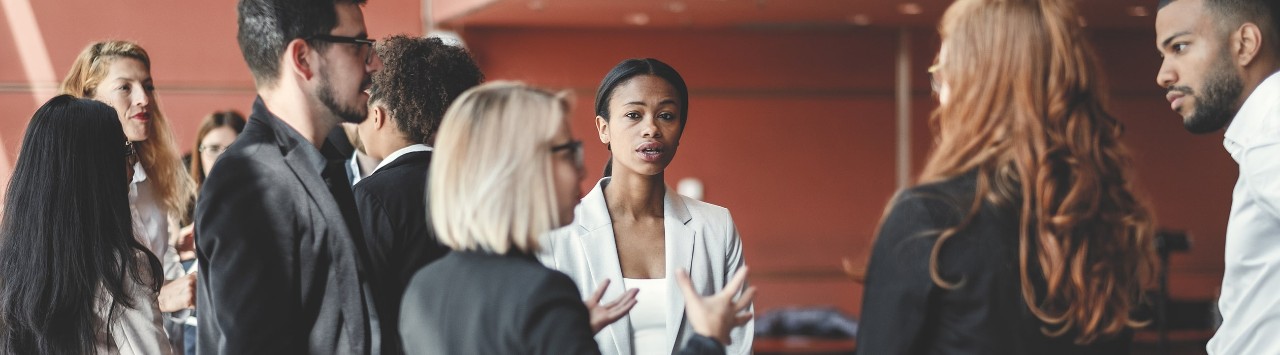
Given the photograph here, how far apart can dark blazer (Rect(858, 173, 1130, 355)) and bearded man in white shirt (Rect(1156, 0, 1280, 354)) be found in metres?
0.75

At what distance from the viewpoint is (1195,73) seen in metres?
2.40

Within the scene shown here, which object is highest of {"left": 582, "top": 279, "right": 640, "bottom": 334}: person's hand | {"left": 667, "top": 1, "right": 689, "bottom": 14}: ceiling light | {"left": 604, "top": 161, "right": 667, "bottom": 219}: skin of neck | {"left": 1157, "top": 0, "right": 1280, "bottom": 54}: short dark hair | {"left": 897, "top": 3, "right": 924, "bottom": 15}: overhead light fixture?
{"left": 667, "top": 1, "right": 689, "bottom": 14}: ceiling light

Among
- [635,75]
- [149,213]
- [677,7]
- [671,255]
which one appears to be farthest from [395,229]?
[677,7]

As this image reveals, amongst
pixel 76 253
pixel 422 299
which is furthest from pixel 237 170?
pixel 76 253

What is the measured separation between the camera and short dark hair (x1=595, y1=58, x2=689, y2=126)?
291 cm

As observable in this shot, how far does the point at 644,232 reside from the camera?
9.44ft

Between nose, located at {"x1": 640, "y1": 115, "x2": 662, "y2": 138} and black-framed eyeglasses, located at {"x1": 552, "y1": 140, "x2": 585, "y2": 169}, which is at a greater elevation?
black-framed eyeglasses, located at {"x1": 552, "y1": 140, "x2": 585, "y2": 169}

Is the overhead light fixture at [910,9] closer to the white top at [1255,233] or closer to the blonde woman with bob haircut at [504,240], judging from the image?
the white top at [1255,233]

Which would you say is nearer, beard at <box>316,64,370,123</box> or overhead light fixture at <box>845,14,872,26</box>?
beard at <box>316,64,370,123</box>

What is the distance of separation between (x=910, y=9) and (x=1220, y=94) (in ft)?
17.1

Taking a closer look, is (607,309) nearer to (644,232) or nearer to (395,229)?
(395,229)

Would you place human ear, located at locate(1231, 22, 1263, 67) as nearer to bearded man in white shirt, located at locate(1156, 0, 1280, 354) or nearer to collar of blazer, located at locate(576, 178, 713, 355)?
bearded man in white shirt, located at locate(1156, 0, 1280, 354)

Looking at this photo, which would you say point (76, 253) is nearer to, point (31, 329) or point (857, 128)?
point (31, 329)

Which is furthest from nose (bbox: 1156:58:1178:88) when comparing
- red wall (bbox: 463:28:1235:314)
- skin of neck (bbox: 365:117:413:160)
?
red wall (bbox: 463:28:1235:314)
